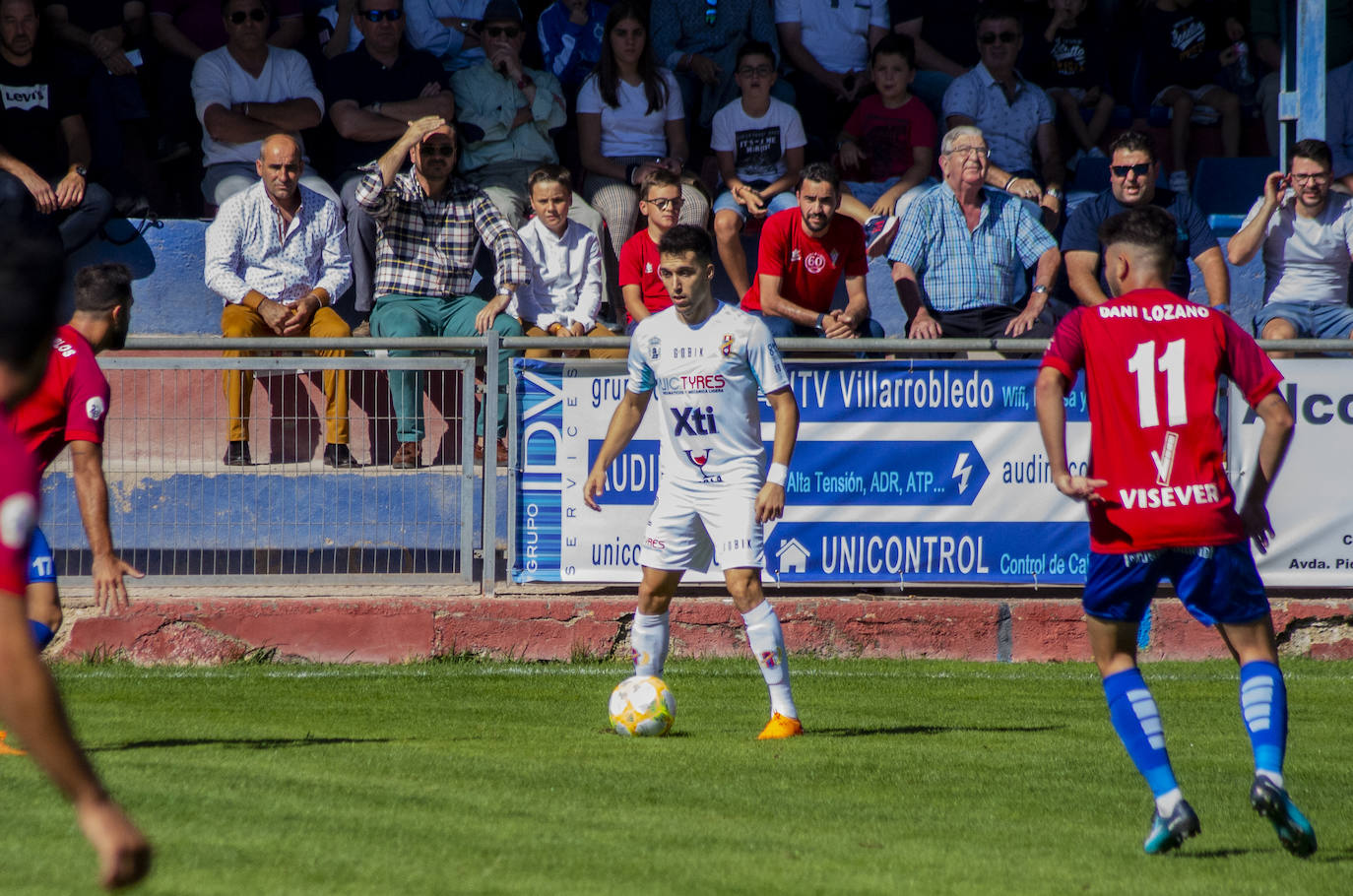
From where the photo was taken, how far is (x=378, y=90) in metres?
13.2

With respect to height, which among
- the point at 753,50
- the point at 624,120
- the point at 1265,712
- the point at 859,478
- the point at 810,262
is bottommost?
the point at 1265,712

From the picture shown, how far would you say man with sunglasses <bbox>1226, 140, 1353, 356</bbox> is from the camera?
11.4 metres

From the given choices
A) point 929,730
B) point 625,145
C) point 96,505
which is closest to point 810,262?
point 625,145

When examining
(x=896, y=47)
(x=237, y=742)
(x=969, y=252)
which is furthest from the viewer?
(x=896, y=47)

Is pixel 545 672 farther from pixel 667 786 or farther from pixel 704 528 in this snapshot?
pixel 667 786

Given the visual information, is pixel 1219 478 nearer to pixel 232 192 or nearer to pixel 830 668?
pixel 830 668

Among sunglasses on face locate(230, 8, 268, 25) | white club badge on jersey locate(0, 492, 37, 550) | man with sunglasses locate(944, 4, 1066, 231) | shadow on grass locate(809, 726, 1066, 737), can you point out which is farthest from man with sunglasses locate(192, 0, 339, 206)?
white club badge on jersey locate(0, 492, 37, 550)

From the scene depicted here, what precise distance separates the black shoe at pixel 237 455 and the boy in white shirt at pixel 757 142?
464 cm

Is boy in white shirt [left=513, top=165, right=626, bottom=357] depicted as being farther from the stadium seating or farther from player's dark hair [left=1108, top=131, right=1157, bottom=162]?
the stadium seating

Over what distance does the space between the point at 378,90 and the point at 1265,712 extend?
10039mm

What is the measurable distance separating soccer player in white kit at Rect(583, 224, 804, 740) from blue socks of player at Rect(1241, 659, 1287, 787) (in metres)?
2.66

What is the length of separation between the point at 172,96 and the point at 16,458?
38.4 feet

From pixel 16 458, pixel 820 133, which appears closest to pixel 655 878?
pixel 16 458

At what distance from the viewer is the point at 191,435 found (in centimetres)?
956
